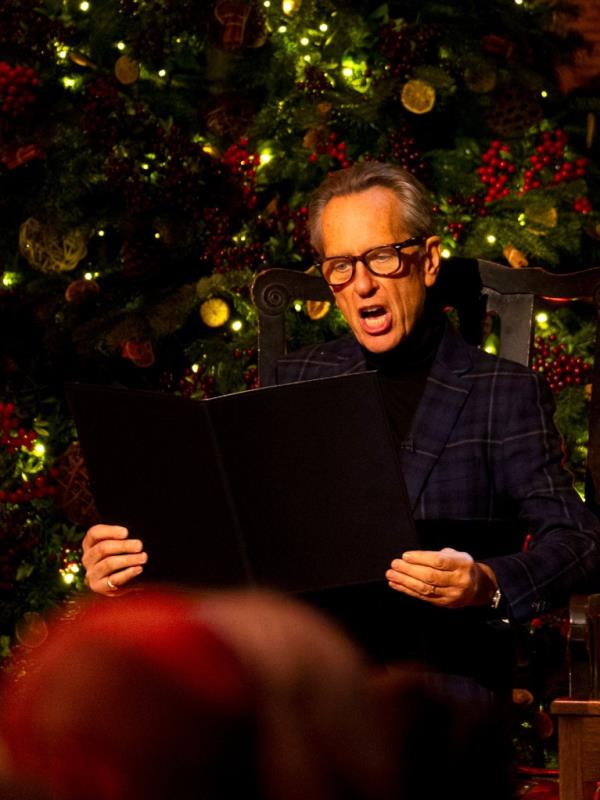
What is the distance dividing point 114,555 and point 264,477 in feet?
0.87

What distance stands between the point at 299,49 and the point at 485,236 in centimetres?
71

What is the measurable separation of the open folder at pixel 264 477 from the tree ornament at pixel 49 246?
57.3 inches

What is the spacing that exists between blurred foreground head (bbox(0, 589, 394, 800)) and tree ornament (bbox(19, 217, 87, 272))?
9.01 feet

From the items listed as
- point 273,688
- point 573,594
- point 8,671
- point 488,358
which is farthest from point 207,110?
point 273,688

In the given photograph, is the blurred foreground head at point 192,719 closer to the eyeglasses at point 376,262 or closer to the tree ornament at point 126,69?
the eyeglasses at point 376,262

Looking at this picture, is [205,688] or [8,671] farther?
[8,671]

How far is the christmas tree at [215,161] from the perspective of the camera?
2.82 m

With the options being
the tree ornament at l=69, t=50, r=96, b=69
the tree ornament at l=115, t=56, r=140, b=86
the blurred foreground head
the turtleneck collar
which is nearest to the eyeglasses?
the turtleneck collar

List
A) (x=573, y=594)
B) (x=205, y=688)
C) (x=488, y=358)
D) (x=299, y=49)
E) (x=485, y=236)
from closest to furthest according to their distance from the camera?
1. (x=205, y=688)
2. (x=573, y=594)
3. (x=488, y=358)
4. (x=485, y=236)
5. (x=299, y=49)

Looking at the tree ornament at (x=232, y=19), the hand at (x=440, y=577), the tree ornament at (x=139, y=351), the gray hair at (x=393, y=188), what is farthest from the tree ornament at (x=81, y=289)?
the hand at (x=440, y=577)

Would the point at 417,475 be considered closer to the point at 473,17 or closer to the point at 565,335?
the point at 565,335

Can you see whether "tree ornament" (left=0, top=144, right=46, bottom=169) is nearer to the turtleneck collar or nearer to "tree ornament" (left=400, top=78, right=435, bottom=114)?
"tree ornament" (left=400, top=78, right=435, bottom=114)

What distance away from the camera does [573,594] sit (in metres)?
1.83

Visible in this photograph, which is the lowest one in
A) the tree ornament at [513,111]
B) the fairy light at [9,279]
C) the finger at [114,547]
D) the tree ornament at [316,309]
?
the finger at [114,547]
